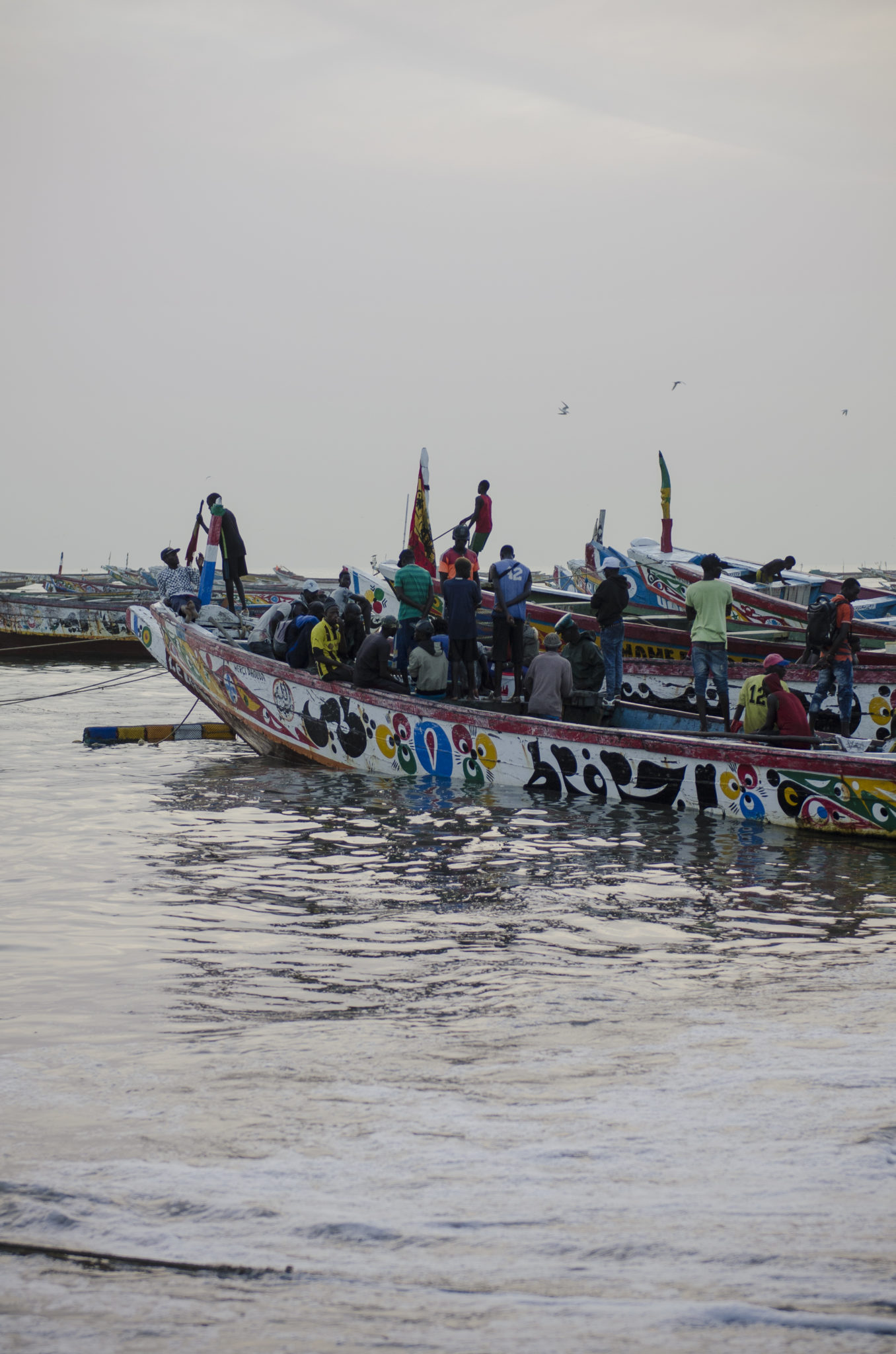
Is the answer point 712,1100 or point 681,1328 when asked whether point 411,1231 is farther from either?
point 712,1100

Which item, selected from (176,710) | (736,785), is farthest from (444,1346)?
(176,710)

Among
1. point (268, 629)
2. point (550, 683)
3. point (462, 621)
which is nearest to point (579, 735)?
point (550, 683)

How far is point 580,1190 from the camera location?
11.9 ft

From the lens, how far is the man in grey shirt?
1194 centimetres

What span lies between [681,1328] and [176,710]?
70.7 feet

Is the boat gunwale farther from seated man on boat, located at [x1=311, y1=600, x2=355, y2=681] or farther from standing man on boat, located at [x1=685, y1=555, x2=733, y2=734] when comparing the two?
standing man on boat, located at [x1=685, y1=555, x2=733, y2=734]

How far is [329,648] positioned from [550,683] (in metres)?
2.82

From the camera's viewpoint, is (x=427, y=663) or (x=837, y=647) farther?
(x=837, y=647)

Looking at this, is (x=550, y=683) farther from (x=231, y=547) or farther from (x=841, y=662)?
(x=231, y=547)

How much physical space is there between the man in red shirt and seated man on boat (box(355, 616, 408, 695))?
1.14m

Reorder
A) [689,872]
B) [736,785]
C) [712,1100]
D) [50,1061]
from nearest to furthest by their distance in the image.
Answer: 1. [712,1100]
2. [50,1061]
3. [689,872]
4. [736,785]

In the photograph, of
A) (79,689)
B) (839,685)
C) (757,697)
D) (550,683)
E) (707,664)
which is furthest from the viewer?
(79,689)

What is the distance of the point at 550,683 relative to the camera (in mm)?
11938

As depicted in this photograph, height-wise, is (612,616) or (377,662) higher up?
(612,616)
